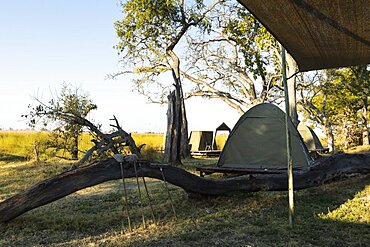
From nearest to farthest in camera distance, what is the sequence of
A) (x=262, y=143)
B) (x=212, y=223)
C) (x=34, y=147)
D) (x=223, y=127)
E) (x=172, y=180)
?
1. (x=212, y=223)
2. (x=172, y=180)
3. (x=262, y=143)
4. (x=34, y=147)
5. (x=223, y=127)

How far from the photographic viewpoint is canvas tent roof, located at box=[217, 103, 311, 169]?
775cm

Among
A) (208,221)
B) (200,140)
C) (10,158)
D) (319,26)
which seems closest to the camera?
(319,26)

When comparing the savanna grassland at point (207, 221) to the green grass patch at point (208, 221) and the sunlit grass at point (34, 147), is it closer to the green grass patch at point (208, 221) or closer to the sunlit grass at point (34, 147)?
the green grass patch at point (208, 221)

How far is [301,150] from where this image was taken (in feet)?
25.5

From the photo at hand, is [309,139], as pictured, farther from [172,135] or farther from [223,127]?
[172,135]

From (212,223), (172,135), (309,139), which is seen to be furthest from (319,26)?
(309,139)

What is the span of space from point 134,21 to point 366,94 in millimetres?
11355

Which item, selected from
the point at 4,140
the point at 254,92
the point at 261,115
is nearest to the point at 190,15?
the point at 254,92

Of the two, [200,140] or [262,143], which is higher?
[200,140]

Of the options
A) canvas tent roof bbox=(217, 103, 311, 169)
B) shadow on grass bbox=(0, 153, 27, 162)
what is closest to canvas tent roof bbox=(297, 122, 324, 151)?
canvas tent roof bbox=(217, 103, 311, 169)

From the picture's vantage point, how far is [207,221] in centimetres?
435

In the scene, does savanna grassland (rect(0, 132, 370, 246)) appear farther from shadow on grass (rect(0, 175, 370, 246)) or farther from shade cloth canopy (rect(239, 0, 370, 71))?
shade cloth canopy (rect(239, 0, 370, 71))

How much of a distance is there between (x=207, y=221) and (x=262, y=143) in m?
3.92

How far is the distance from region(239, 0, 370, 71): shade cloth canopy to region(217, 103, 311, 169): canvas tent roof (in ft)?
10.6
